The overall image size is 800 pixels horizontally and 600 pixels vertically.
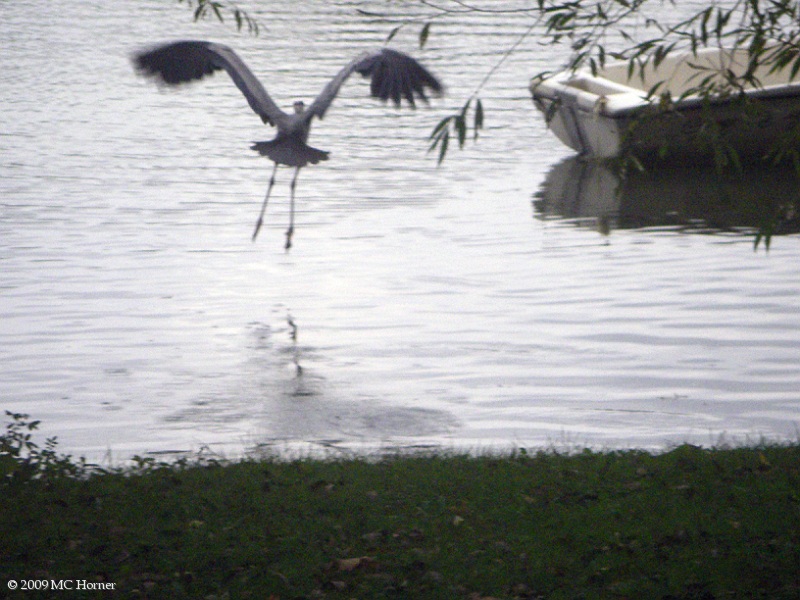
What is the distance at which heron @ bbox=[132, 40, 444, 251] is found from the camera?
33.6ft

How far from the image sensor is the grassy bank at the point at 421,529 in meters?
4.61

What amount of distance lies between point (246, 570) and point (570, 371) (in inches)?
149

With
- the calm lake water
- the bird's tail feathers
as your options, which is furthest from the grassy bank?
the bird's tail feathers

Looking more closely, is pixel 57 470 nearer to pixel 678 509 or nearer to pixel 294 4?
pixel 678 509

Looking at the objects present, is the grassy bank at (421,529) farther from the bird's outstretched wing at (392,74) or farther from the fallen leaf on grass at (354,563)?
the bird's outstretched wing at (392,74)

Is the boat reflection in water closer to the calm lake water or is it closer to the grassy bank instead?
the calm lake water

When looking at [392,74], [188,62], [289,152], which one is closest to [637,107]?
[392,74]

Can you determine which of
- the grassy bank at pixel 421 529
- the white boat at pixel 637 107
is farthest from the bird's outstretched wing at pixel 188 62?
the grassy bank at pixel 421 529

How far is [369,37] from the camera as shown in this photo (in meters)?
29.4

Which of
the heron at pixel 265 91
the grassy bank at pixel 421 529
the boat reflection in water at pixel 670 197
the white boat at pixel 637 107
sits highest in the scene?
the heron at pixel 265 91

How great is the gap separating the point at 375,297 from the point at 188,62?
2.46m

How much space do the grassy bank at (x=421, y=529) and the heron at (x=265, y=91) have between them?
16.5ft

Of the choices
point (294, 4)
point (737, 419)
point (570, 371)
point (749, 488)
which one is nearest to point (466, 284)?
point (570, 371)

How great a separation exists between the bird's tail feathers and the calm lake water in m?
0.87
